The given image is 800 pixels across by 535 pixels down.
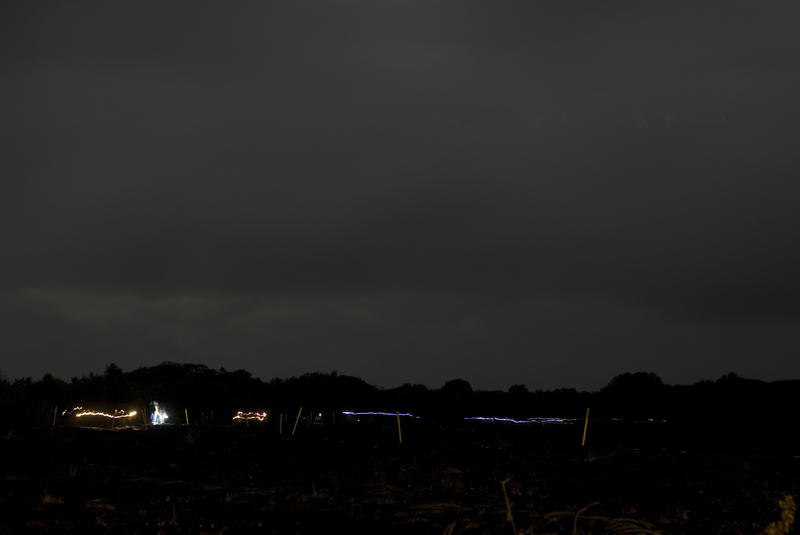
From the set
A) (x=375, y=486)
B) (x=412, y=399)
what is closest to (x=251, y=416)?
(x=412, y=399)

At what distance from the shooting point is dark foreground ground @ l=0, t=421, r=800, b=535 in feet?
52.7

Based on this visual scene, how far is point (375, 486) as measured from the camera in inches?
830

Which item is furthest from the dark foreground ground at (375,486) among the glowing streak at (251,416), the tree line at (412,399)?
the glowing streak at (251,416)

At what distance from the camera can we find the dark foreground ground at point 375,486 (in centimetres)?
1608

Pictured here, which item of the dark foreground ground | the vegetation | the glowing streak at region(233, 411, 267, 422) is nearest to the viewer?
the dark foreground ground

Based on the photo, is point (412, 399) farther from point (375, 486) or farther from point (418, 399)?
point (375, 486)

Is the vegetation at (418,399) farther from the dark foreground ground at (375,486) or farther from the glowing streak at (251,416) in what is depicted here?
the dark foreground ground at (375,486)

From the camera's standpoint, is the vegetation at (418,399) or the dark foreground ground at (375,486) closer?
the dark foreground ground at (375,486)

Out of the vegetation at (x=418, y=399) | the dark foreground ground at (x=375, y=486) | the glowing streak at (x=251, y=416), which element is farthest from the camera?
the glowing streak at (x=251, y=416)

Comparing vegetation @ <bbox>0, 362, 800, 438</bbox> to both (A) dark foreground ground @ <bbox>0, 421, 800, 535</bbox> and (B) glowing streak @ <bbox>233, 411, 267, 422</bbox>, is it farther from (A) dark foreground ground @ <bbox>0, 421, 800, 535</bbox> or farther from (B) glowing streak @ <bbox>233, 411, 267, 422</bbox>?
(A) dark foreground ground @ <bbox>0, 421, 800, 535</bbox>

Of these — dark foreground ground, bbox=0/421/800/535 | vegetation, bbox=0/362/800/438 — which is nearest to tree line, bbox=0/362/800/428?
vegetation, bbox=0/362/800/438

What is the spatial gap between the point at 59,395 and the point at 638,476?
50362mm

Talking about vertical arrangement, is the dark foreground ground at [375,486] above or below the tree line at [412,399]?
below

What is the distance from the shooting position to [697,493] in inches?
788
